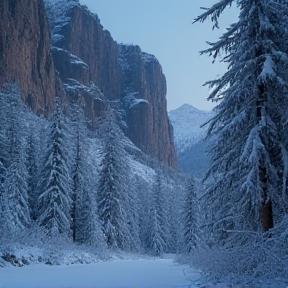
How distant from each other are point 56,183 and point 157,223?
23696 mm

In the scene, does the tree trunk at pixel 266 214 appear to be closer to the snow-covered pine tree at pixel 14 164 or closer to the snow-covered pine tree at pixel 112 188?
the snow-covered pine tree at pixel 14 164

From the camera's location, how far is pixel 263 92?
10.4 m

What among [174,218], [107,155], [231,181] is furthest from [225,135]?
[174,218]

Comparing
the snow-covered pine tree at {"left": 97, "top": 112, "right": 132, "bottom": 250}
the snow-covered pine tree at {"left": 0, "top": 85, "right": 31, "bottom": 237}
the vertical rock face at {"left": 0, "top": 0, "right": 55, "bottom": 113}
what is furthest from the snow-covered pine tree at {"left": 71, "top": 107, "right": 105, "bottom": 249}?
the vertical rock face at {"left": 0, "top": 0, "right": 55, "bottom": 113}

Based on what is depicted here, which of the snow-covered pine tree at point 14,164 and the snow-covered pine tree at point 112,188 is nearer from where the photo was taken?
the snow-covered pine tree at point 14,164

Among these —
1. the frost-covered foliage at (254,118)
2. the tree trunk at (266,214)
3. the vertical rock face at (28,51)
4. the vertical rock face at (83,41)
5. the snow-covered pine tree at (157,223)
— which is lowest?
the snow-covered pine tree at (157,223)

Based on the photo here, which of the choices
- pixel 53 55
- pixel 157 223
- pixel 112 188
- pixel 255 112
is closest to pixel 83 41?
pixel 53 55

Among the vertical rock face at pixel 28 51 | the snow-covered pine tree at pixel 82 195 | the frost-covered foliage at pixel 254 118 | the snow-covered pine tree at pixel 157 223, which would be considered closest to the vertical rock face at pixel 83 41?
the vertical rock face at pixel 28 51

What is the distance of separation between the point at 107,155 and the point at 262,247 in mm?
25429

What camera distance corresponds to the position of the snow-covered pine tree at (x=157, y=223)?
156 ft

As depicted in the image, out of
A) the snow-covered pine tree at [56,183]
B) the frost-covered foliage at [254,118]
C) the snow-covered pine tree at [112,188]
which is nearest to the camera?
the frost-covered foliage at [254,118]

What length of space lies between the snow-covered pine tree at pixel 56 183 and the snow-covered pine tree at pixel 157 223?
67.4 ft

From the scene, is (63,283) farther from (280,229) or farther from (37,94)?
(37,94)

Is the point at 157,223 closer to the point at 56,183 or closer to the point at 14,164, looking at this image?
the point at 56,183
